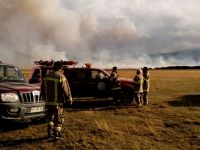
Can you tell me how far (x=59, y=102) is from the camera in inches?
388

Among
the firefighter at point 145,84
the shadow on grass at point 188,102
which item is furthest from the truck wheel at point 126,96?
the shadow on grass at point 188,102

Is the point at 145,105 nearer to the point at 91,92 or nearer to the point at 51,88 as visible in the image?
the point at 91,92

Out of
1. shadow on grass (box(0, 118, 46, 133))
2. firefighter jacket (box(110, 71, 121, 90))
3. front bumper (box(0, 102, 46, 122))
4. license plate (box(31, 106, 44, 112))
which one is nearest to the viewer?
front bumper (box(0, 102, 46, 122))

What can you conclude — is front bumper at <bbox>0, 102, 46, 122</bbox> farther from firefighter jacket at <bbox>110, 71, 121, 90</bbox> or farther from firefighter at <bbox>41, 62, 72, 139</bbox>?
firefighter jacket at <bbox>110, 71, 121, 90</bbox>


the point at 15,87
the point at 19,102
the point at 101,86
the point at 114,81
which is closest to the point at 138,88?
the point at 114,81

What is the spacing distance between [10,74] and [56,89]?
3.47 m

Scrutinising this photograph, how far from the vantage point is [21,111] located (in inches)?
430

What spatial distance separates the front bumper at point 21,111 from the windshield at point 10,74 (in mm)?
1585

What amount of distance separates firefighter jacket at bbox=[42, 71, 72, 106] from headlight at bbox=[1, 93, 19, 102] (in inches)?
55.7

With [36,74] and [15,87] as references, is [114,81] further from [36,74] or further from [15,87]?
[15,87]

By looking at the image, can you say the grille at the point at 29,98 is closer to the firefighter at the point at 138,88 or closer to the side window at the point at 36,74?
the side window at the point at 36,74

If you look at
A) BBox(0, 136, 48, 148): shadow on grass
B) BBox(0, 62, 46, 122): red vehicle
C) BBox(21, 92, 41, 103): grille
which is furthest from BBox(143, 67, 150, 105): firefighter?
BBox(0, 136, 48, 148): shadow on grass

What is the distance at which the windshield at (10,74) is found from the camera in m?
12.4

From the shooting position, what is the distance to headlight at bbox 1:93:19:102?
10.7m
